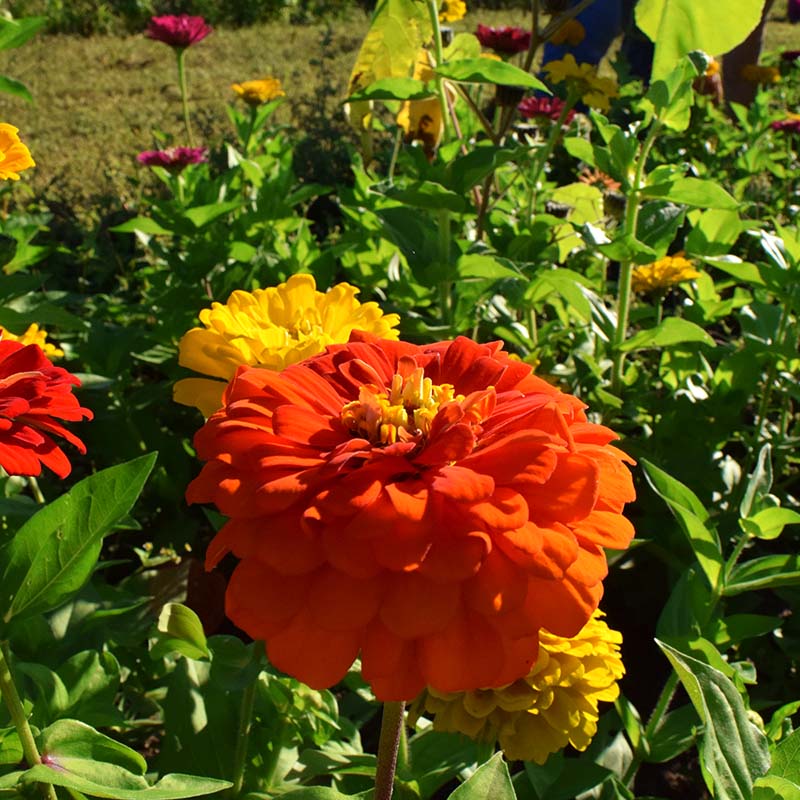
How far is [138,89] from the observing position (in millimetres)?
6520

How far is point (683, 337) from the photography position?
1.51 metres

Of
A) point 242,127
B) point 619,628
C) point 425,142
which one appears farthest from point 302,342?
point 242,127

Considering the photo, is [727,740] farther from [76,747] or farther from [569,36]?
[569,36]

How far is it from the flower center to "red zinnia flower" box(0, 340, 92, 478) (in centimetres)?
29

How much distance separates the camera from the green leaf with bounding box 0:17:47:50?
1363 millimetres

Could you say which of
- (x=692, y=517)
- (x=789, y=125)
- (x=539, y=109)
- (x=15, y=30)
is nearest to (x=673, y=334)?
(x=692, y=517)

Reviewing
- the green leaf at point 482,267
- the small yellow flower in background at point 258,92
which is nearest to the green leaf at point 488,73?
the green leaf at point 482,267

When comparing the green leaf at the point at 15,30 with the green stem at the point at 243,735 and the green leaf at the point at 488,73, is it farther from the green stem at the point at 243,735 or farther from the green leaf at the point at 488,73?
the green stem at the point at 243,735

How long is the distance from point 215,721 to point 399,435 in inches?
25.1

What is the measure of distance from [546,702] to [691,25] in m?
0.95

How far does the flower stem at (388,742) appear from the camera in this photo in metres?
0.69

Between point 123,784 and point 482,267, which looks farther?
point 482,267

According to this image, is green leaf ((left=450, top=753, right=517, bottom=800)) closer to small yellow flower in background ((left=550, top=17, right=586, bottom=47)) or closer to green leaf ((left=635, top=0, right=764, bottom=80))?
green leaf ((left=635, top=0, right=764, bottom=80))

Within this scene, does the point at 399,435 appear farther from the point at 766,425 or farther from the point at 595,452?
the point at 766,425
